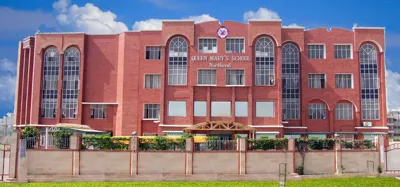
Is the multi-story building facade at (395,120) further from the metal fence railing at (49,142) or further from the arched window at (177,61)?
the metal fence railing at (49,142)

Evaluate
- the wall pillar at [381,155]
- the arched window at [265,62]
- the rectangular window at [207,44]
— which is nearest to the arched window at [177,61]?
the rectangular window at [207,44]

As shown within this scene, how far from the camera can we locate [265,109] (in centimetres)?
4747

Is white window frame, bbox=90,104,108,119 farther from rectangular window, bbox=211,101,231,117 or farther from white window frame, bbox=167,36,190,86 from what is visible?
rectangular window, bbox=211,101,231,117

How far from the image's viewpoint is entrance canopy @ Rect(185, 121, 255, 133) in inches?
1732

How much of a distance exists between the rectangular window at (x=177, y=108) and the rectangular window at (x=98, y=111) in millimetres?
7877

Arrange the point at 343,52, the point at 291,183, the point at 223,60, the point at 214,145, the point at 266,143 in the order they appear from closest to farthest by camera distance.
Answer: the point at 291,183 < the point at 214,145 < the point at 266,143 < the point at 223,60 < the point at 343,52

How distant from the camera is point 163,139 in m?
33.8

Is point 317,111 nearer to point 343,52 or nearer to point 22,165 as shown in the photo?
point 343,52

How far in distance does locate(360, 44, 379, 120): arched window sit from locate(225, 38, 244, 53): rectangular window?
12.6 meters

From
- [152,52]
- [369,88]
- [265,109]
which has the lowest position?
[265,109]

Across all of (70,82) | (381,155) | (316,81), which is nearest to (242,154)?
(381,155)

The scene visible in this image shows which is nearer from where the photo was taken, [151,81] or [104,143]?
[104,143]

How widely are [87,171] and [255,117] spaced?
63.4ft

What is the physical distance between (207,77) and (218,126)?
552 cm
